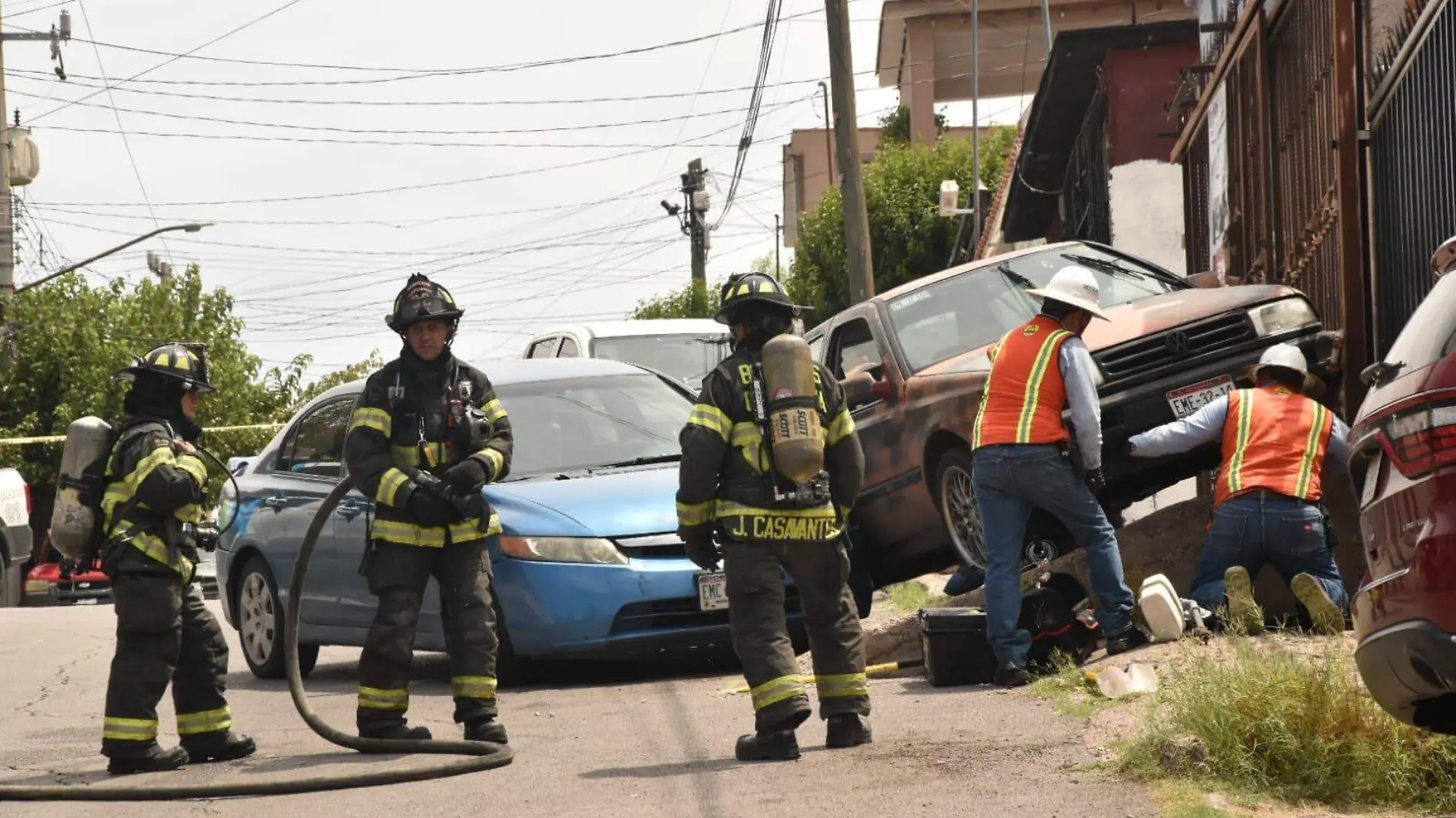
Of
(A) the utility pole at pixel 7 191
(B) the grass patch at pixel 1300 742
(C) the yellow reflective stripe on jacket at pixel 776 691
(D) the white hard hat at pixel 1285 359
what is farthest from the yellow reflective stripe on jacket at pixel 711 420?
(A) the utility pole at pixel 7 191

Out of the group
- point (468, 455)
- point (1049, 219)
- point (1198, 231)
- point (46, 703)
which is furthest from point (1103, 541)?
point (1049, 219)

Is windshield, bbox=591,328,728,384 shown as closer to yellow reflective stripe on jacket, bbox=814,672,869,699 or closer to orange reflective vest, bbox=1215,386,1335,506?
orange reflective vest, bbox=1215,386,1335,506

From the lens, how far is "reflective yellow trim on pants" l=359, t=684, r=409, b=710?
25.0ft

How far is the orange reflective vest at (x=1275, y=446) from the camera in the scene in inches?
335

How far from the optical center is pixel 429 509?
7.61 m

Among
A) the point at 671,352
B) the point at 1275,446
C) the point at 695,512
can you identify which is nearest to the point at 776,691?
the point at 695,512

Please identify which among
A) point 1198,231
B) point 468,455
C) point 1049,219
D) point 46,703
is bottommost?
point 46,703

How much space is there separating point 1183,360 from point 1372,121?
1.54 metres

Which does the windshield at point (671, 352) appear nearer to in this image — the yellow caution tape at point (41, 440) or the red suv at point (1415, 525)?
the red suv at point (1415, 525)

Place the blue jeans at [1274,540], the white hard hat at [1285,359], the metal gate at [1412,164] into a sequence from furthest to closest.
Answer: the white hard hat at [1285,359] < the blue jeans at [1274,540] < the metal gate at [1412,164]

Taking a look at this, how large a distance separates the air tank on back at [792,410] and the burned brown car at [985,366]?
2753 millimetres

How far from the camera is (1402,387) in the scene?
462cm

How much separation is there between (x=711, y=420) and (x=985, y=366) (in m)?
3.26

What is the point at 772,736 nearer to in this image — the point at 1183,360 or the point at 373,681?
the point at 373,681
